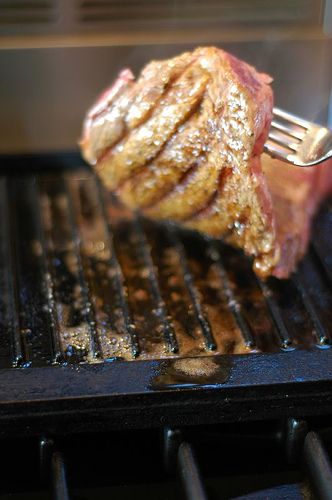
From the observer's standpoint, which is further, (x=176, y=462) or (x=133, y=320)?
(x=133, y=320)

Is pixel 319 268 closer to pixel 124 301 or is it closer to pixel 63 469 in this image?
pixel 124 301

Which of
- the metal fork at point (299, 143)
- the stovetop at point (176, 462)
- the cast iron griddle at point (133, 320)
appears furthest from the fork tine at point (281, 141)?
the stovetop at point (176, 462)

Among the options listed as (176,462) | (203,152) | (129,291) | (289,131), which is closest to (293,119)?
(289,131)

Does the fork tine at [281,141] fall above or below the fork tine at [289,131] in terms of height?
below

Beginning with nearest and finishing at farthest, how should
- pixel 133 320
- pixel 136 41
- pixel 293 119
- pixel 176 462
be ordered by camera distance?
1. pixel 176 462
2. pixel 133 320
3. pixel 293 119
4. pixel 136 41

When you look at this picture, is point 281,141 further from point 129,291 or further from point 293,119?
point 129,291

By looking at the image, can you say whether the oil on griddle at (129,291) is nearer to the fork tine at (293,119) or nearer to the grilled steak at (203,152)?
the grilled steak at (203,152)
